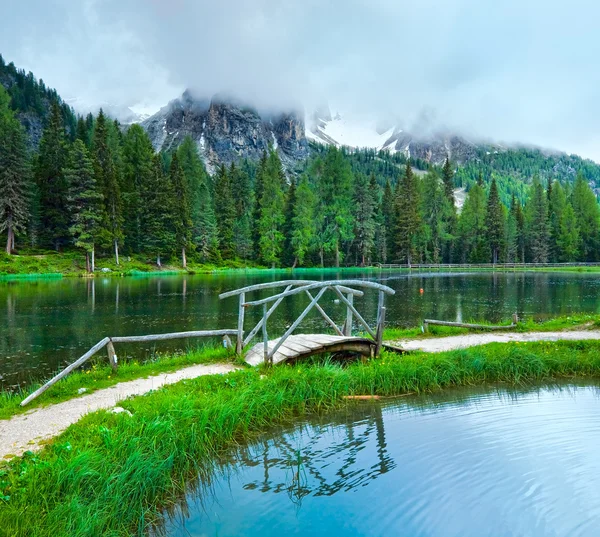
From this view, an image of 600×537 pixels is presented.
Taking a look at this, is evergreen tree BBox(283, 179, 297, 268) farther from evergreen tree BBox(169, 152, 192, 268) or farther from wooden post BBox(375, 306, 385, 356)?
wooden post BBox(375, 306, 385, 356)

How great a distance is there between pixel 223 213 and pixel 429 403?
7150cm

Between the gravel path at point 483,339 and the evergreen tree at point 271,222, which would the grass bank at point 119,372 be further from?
the evergreen tree at point 271,222

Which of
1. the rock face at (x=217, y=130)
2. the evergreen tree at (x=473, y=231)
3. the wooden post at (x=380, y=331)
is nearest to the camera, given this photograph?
the wooden post at (x=380, y=331)

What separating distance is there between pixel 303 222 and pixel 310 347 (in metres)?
61.8

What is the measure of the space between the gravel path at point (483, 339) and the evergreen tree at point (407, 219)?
66.8 meters

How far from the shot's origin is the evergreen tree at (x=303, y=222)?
236 ft

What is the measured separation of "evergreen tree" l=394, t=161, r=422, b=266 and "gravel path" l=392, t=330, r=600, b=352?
66.8 meters

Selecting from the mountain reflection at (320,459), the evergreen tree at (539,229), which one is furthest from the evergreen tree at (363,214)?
the mountain reflection at (320,459)

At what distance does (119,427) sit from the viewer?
20.8 feet

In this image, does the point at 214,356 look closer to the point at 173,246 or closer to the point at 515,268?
the point at 173,246

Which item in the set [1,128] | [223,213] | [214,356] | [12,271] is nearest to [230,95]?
[223,213]

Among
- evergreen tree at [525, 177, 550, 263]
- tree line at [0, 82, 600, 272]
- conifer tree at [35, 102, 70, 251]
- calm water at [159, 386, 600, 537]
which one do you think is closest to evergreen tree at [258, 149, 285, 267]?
tree line at [0, 82, 600, 272]

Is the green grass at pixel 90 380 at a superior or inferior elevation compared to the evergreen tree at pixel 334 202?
inferior

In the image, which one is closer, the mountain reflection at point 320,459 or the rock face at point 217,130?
the mountain reflection at point 320,459
